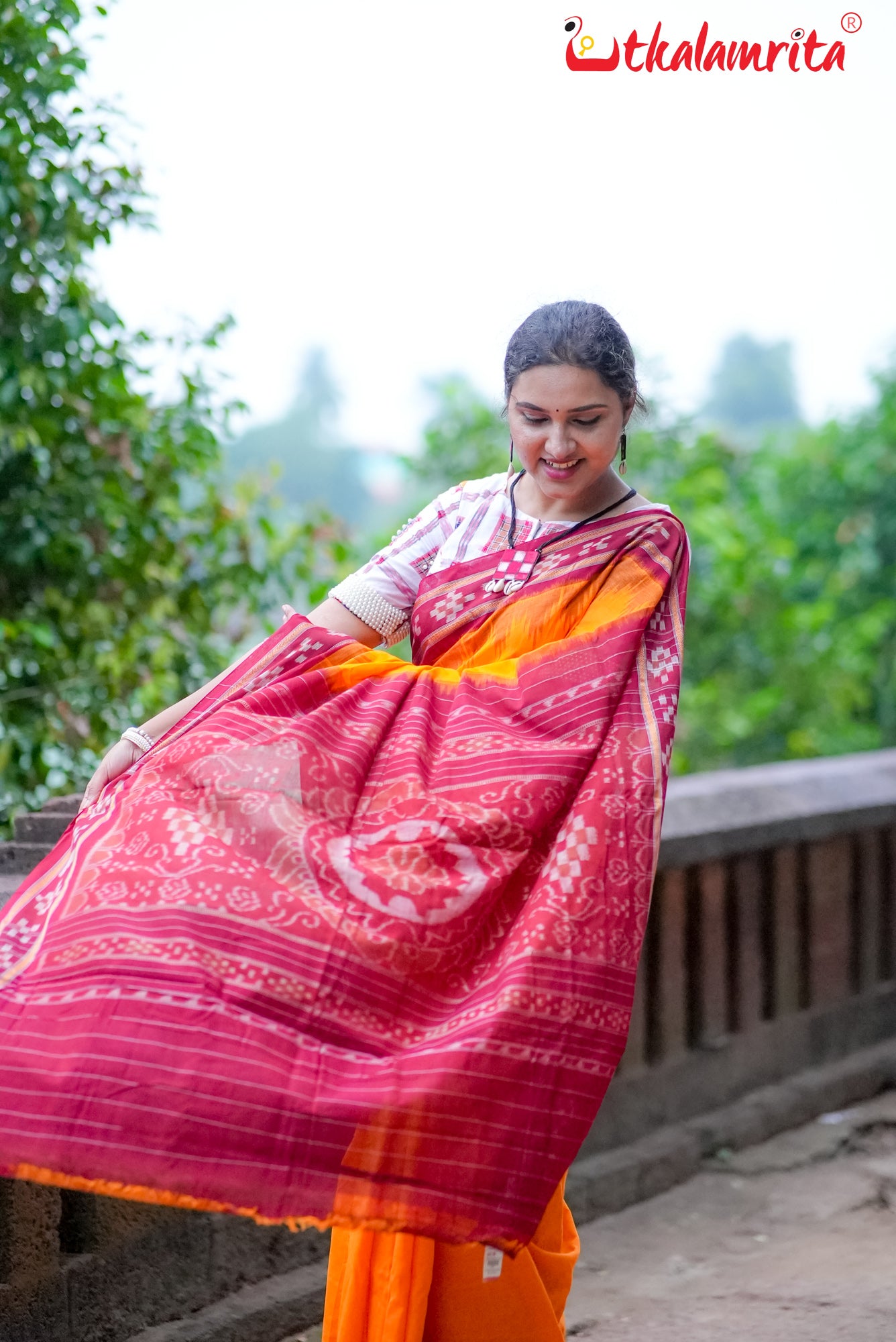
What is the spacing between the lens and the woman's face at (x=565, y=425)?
2.07m

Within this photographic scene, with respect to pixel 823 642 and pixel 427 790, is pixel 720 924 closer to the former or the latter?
pixel 427 790

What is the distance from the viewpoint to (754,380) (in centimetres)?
4106

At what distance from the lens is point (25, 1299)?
2164mm

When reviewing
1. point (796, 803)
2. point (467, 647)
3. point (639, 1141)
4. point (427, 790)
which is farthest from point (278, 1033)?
point (796, 803)

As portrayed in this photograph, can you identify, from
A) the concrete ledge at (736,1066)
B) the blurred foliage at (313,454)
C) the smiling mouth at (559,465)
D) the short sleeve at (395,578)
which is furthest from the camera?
the blurred foliage at (313,454)

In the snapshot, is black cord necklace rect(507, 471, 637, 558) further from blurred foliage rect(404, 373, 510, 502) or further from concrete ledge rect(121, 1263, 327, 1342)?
blurred foliage rect(404, 373, 510, 502)

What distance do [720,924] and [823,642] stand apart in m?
4.50

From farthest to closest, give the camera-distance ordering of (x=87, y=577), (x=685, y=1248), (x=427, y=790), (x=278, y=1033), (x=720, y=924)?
(x=720, y=924), (x=87, y=577), (x=685, y=1248), (x=427, y=790), (x=278, y=1033)

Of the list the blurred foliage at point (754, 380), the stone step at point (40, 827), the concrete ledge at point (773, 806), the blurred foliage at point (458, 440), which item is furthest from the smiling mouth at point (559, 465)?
the blurred foliage at point (754, 380)

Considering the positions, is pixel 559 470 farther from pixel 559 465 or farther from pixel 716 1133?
pixel 716 1133

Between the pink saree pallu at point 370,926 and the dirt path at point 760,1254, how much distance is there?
1260 millimetres

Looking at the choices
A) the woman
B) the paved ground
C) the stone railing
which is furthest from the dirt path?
the woman

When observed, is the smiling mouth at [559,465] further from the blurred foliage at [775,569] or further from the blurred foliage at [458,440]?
the blurred foliage at [458,440]

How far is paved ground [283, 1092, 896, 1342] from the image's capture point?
9.11 feet
